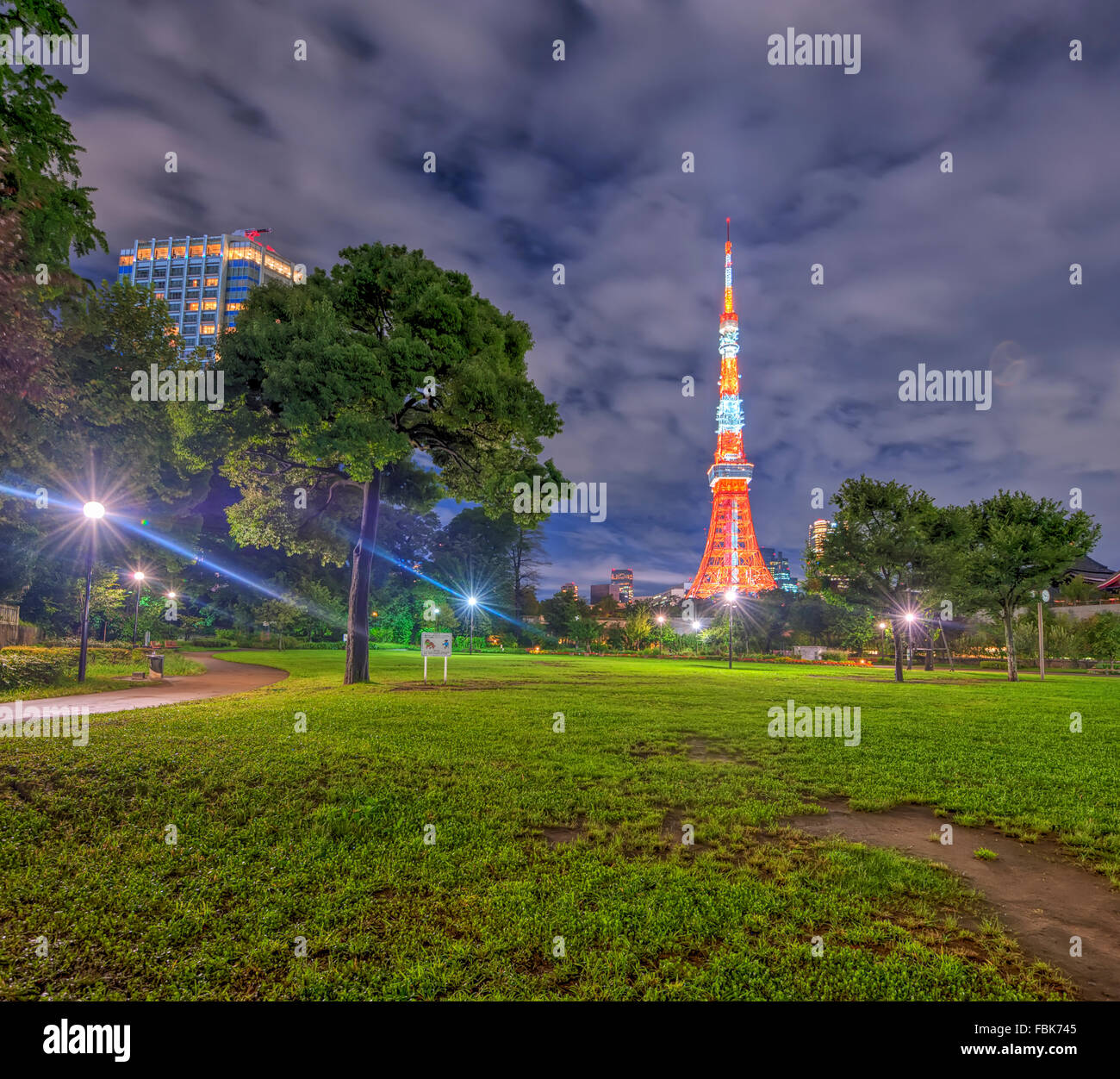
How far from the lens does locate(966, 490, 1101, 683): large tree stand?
30.6m

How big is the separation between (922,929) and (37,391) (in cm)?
1266

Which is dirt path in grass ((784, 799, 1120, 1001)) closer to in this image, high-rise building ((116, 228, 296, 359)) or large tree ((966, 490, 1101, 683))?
large tree ((966, 490, 1101, 683))

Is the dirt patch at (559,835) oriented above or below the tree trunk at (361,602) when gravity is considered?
below

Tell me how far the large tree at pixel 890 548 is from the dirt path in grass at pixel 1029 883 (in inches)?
932

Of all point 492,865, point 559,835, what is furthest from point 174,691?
point 492,865

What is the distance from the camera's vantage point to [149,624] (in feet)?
126

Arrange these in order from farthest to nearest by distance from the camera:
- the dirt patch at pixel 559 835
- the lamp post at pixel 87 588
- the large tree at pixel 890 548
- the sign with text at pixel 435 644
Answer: the large tree at pixel 890 548 < the sign with text at pixel 435 644 < the lamp post at pixel 87 588 < the dirt patch at pixel 559 835

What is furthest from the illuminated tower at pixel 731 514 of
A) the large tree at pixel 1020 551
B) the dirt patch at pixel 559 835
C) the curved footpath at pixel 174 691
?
the dirt patch at pixel 559 835

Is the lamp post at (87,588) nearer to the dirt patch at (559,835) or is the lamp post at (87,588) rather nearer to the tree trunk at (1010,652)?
the dirt patch at (559,835)

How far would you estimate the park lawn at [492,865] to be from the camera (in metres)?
3.59

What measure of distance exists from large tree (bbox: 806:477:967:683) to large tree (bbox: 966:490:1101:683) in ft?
9.65

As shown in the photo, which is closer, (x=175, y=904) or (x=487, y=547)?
(x=175, y=904)
